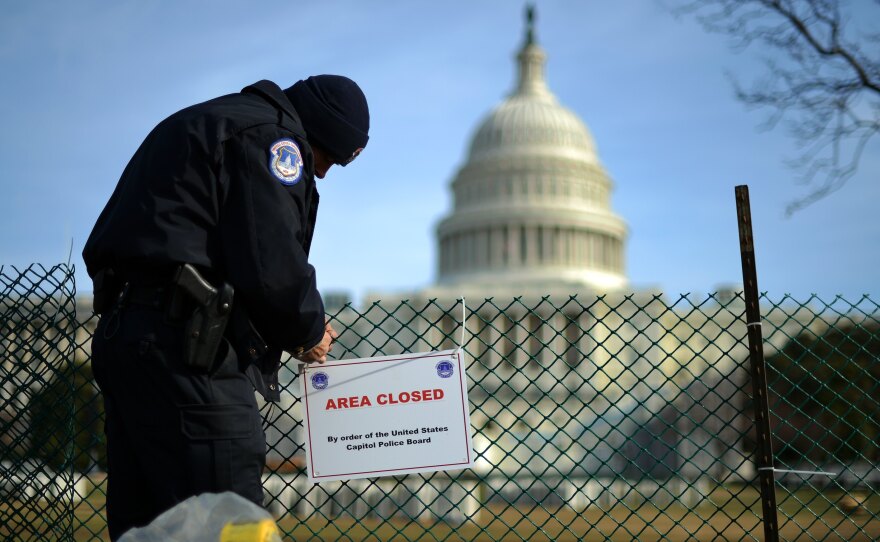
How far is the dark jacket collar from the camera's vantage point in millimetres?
3264

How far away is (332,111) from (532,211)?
6848 cm

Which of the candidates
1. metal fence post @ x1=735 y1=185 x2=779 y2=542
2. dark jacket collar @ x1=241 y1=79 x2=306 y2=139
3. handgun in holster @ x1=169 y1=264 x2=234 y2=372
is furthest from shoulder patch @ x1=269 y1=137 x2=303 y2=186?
metal fence post @ x1=735 y1=185 x2=779 y2=542

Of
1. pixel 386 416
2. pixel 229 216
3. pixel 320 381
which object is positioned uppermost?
pixel 229 216

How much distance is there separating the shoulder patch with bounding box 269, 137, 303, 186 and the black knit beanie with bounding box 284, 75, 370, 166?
281 mm

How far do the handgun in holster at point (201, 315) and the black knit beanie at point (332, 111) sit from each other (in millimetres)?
706

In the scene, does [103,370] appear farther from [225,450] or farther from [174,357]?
[225,450]

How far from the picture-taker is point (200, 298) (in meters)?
2.99

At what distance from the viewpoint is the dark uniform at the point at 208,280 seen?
2959 millimetres

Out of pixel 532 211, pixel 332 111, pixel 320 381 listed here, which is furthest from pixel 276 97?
pixel 532 211

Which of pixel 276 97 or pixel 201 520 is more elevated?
pixel 276 97

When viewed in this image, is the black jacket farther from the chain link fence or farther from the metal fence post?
the metal fence post

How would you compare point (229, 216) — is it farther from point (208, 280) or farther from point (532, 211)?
point (532, 211)

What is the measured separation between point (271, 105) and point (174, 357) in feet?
3.07

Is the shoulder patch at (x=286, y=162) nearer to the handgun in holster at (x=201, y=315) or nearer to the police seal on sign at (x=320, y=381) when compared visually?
the handgun in holster at (x=201, y=315)
